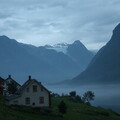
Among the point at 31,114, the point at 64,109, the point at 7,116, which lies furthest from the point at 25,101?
the point at 7,116

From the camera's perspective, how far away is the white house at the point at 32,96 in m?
92.4

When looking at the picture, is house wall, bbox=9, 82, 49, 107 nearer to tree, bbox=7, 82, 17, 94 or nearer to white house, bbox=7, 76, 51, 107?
white house, bbox=7, 76, 51, 107

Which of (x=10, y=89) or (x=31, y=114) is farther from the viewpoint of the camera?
(x=10, y=89)

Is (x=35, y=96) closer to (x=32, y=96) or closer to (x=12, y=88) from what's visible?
(x=32, y=96)

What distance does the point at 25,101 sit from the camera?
306 feet

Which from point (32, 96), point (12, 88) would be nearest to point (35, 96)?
point (32, 96)

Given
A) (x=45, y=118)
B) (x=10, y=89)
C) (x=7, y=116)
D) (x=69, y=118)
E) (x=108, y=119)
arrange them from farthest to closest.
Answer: (x=10, y=89) < (x=108, y=119) < (x=69, y=118) < (x=45, y=118) < (x=7, y=116)

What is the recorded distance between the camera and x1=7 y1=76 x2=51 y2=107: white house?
92.4 metres

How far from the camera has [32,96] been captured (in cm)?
9338

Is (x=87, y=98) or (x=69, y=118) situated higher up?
(x=87, y=98)

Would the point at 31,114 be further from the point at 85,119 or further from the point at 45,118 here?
the point at 85,119

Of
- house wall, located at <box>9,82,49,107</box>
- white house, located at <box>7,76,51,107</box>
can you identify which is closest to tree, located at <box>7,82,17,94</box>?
white house, located at <box>7,76,51,107</box>

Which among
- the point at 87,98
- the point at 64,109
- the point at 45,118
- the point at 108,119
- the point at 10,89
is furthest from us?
the point at 87,98

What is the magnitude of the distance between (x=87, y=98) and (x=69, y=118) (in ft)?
272
